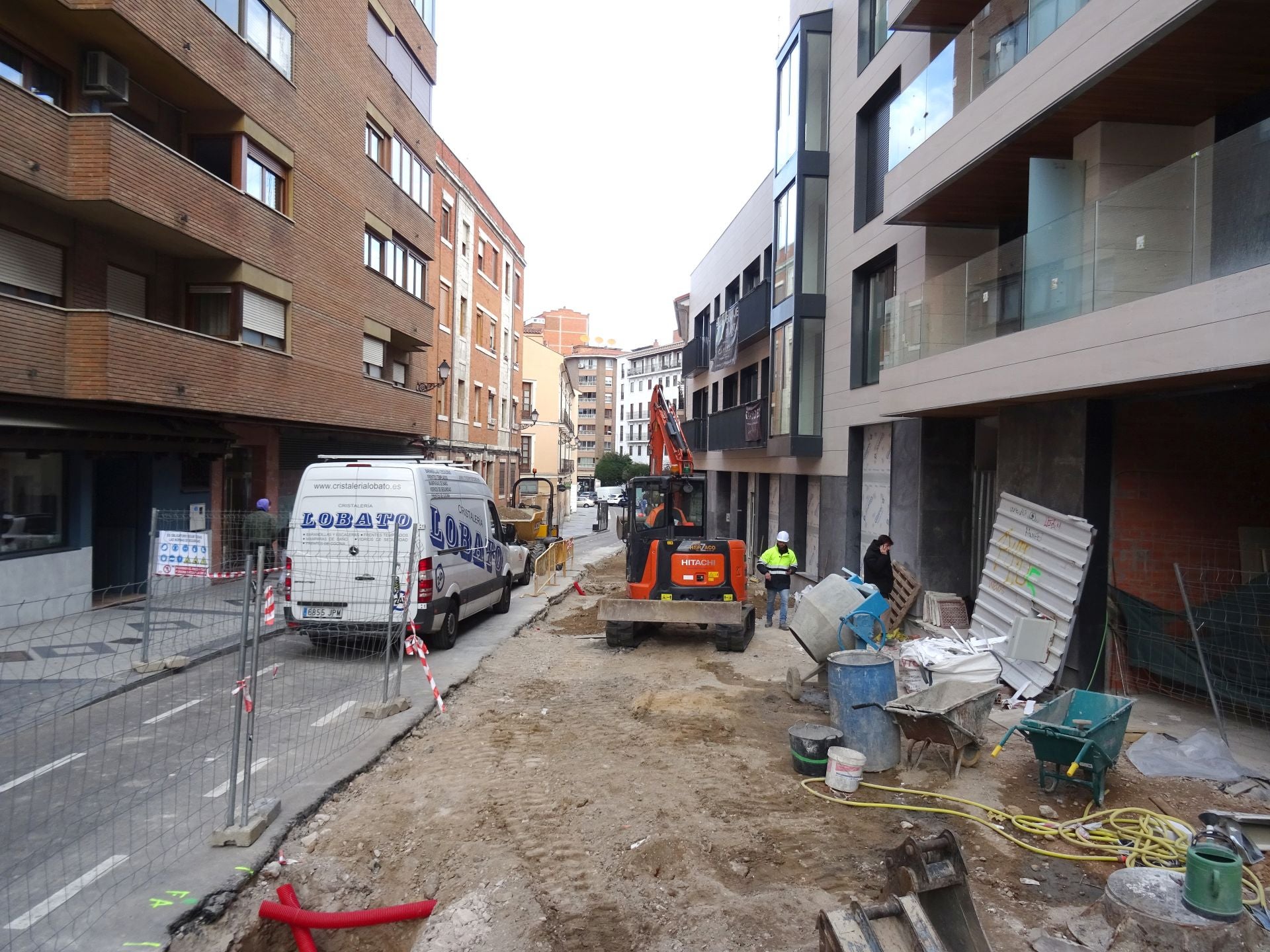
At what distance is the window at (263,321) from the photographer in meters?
15.4

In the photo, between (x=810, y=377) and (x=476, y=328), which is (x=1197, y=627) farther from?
(x=476, y=328)

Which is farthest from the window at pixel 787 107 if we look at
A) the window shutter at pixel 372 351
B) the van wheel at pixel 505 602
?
the van wheel at pixel 505 602

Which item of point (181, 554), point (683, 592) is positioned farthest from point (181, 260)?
point (683, 592)

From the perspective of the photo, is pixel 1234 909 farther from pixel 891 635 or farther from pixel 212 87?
pixel 212 87

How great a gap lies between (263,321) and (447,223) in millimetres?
15179

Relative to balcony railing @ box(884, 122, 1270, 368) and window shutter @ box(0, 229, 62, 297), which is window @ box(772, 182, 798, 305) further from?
window shutter @ box(0, 229, 62, 297)

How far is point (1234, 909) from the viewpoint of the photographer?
12.8ft

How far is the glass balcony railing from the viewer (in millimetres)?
8867

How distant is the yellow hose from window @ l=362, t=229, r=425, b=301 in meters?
18.4

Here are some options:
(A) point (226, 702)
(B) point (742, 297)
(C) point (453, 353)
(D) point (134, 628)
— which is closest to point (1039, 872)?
(A) point (226, 702)

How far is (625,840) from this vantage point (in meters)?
5.40

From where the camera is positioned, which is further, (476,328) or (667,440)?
(476,328)

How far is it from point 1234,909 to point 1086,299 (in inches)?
223

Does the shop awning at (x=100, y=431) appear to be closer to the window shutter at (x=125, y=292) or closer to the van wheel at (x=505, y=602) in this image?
the window shutter at (x=125, y=292)
